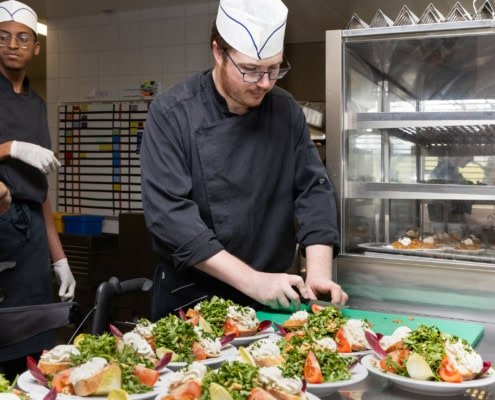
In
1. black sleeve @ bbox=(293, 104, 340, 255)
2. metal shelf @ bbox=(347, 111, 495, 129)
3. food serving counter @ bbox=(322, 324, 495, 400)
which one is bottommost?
food serving counter @ bbox=(322, 324, 495, 400)

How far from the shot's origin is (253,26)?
77.0 inches

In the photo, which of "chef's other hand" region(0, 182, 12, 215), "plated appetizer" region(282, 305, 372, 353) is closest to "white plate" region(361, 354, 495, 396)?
"plated appetizer" region(282, 305, 372, 353)

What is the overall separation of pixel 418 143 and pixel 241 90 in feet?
2.77

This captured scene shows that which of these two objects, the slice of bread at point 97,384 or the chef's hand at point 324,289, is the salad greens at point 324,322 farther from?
the slice of bread at point 97,384

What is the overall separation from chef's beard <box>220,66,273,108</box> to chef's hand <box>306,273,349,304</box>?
0.59m

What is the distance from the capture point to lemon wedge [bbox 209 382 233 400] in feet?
3.38

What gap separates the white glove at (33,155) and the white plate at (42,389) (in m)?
1.64

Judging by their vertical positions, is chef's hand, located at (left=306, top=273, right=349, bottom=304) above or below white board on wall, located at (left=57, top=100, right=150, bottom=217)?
below

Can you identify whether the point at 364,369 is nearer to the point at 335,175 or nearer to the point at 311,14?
the point at 335,175

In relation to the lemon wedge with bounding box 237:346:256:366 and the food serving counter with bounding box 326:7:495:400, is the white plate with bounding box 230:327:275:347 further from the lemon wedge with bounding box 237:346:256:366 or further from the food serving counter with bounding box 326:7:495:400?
the food serving counter with bounding box 326:7:495:400

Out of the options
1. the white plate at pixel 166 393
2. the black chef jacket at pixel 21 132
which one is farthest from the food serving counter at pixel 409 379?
the black chef jacket at pixel 21 132

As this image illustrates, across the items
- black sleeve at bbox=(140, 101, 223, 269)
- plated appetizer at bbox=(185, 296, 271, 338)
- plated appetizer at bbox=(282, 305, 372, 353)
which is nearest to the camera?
plated appetizer at bbox=(282, 305, 372, 353)

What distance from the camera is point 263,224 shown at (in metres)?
2.17

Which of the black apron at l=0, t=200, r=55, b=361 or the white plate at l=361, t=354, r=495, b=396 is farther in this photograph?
the black apron at l=0, t=200, r=55, b=361
